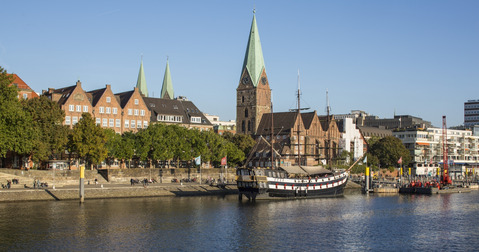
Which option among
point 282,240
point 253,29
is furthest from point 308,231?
point 253,29

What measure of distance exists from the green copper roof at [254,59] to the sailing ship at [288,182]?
253 ft

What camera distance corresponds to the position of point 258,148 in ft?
503

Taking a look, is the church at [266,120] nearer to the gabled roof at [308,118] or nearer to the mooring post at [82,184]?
the gabled roof at [308,118]

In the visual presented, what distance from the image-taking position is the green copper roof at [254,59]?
18300 centimetres

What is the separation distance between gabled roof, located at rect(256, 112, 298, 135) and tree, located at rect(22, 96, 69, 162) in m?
77.1

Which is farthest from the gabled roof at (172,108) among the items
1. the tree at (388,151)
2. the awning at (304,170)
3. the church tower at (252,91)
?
the tree at (388,151)

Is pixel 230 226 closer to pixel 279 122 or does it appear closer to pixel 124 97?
pixel 124 97

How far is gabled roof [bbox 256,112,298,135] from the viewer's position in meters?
170

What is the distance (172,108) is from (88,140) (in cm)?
4948

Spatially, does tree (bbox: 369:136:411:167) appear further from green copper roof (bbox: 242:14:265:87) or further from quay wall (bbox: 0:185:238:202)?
quay wall (bbox: 0:185:238:202)

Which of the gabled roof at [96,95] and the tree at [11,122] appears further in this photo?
the gabled roof at [96,95]

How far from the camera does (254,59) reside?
186 m

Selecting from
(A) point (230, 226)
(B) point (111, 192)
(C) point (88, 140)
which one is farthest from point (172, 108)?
(A) point (230, 226)

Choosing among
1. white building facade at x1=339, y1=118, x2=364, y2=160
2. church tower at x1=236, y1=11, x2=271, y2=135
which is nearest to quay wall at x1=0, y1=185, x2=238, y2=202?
church tower at x1=236, y1=11, x2=271, y2=135
